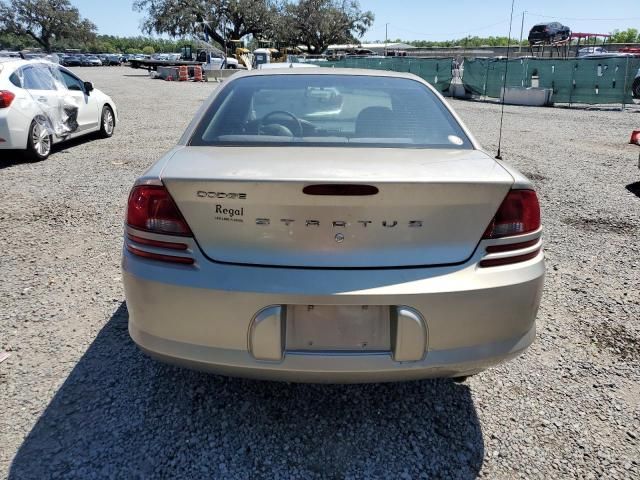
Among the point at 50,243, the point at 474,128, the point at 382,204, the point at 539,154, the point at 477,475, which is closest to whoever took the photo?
the point at 382,204

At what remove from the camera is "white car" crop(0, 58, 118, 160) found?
24.2ft

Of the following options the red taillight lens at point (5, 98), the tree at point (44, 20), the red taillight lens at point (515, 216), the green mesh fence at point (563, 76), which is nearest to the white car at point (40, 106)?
the red taillight lens at point (5, 98)

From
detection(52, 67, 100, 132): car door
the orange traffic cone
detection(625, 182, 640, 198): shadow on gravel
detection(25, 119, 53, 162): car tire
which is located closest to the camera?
detection(625, 182, 640, 198): shadow on gravel

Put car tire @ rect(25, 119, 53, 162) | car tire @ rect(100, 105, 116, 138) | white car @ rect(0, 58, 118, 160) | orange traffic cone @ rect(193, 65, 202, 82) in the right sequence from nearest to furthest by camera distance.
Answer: white car @ rect(0, 58, 118, 160), car tire @ rect(25, 119, 53, 162), car tire @ rect(100, 105, 116, 138), orange traffic cone @ rect(193, 65, 202, 82)

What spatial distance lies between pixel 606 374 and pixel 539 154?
25.3ft

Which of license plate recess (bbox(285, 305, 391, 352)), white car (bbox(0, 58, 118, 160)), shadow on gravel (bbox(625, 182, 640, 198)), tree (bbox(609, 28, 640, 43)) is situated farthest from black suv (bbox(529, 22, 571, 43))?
tree (bbox(609, 28, 640, 43))

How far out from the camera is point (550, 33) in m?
35.4

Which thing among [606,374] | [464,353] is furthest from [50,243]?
[606,374]

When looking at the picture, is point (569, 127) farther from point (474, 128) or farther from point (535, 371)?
point (535, 371)

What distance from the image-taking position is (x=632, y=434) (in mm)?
2414

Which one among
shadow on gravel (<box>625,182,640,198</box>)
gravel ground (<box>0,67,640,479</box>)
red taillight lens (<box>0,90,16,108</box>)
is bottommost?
shadow on gravel (<box>625,182,640,198</box>)

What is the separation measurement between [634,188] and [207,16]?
67.9m

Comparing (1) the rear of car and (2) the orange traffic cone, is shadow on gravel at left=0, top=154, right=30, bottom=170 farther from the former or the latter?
(2) the orange traffic cone

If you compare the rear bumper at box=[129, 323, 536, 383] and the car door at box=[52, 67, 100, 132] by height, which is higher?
the car door at box=[52, 67, 100, 132]
